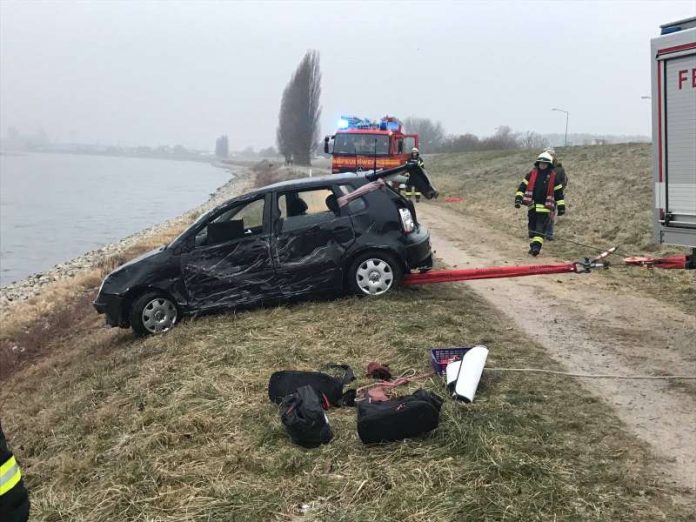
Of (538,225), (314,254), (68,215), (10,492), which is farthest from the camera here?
(68,215)

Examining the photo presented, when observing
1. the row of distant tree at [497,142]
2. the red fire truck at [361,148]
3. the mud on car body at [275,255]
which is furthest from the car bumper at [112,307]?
the row of distant tree at [497,142]

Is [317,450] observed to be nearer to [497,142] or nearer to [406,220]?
[406,220]

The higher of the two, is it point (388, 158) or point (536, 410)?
point (388, 158)

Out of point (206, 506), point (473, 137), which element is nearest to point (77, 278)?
point (206, 506)

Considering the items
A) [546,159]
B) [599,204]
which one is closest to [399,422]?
[546,159]

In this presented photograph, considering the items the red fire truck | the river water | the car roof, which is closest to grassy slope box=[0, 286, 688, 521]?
the car roof

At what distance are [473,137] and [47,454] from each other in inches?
2085

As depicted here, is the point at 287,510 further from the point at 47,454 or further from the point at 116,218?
the point at 116,218

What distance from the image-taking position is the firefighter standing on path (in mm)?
9938

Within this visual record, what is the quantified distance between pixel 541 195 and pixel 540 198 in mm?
52

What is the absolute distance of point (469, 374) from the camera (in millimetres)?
4746

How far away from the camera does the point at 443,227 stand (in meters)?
15.9

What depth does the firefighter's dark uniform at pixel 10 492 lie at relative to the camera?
2.25 meters

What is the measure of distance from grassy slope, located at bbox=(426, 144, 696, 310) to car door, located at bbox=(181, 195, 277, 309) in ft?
14.2
